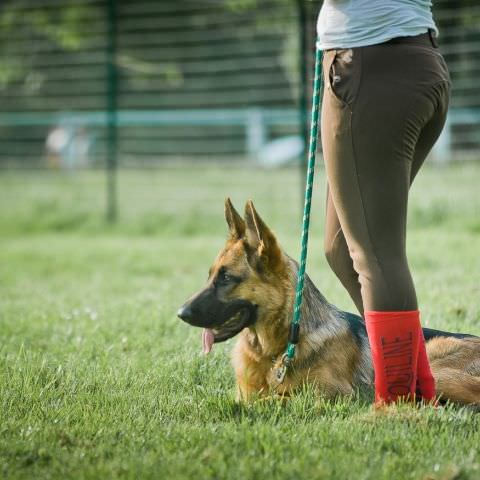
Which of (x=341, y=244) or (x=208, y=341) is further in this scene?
(x=208, y=341)

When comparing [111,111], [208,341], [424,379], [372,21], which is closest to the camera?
[372,21]

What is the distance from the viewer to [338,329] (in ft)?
14.6

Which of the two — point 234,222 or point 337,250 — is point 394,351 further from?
point 234,222

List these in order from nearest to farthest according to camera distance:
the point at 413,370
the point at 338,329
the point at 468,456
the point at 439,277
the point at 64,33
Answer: the point at 468,456 → the point at 413,370 → the point at 338,329 → the point at 439,277 → the point at 64,33

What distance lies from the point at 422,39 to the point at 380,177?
21.8 inches

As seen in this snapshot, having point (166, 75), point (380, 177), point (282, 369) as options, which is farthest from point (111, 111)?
point (380, 177)

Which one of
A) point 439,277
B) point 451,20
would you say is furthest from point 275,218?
point 439,277

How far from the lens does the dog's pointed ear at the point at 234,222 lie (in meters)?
4.41

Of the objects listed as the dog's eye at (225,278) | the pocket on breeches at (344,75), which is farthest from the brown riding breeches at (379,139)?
the dog's eye at (225,278)

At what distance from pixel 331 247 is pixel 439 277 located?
12.6ft

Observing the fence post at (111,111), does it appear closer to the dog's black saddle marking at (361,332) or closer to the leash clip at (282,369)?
the dog's black saddle marking at (361,332)

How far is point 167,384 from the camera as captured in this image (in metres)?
4.55

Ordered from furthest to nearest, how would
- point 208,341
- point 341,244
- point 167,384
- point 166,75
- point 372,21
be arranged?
point 166,75 < point 167,384 < point 208,341 < point 341,244 < point 372,21

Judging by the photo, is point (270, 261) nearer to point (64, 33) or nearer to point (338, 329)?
point (338, 329)
